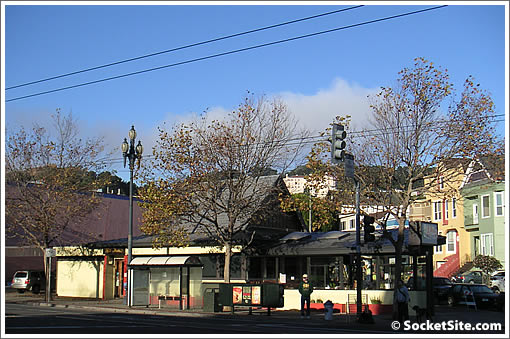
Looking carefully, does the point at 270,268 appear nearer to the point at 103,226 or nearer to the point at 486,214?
the point at 486,214

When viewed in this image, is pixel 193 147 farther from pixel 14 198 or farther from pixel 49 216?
pixel 14 198

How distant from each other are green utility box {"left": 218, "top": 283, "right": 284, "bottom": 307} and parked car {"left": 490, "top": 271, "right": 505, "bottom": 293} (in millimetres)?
19130

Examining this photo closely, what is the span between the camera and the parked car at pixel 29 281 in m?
45.9

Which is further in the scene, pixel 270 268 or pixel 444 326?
pixel 270 268

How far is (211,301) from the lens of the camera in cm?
2880

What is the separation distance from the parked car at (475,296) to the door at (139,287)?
55.7 ft

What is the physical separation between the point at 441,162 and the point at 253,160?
9988 millimetres

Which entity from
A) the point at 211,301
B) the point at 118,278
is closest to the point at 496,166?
the point at 211,301

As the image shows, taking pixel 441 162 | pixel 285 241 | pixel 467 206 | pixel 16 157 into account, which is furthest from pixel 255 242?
pixel 467 206

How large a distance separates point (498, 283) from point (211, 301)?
21365mm

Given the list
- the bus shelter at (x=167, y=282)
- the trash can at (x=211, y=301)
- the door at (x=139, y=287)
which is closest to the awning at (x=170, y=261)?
the bus shelter at (x=167, y=282)

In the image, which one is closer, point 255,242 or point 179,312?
point 179,312

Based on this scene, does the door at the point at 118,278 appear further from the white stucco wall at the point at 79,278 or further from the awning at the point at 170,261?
the awning at the point at 170,261

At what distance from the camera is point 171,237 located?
104 ft
